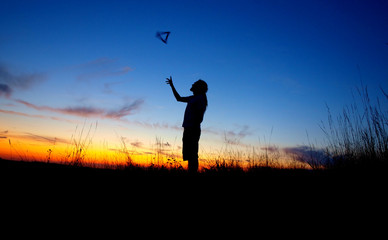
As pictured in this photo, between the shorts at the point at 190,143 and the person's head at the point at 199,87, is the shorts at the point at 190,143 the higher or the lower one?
the lower one

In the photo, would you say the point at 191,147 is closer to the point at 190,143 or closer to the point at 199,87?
the point at 190,143

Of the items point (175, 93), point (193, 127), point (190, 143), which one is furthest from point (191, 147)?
point (175, 93)

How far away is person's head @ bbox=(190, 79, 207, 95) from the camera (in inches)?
167

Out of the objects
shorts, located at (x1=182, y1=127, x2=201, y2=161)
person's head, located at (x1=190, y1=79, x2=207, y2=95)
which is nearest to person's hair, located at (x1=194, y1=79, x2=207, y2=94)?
person's head, located at (x1=190, y1=79, x2=207, y2=95)

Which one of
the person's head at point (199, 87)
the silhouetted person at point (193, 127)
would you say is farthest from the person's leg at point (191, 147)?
the person's head at point (199, 87)

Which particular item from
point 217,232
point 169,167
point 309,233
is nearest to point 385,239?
point 309,233

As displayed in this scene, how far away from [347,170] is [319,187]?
3.03 feet

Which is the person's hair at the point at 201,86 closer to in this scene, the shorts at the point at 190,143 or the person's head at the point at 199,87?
the person's head at the point at 199,87

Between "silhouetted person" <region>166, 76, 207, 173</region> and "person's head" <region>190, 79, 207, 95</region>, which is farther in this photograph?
"person's head" <region>190, 79, 207, 95</region>

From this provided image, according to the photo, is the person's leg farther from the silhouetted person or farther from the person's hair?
the person's hair

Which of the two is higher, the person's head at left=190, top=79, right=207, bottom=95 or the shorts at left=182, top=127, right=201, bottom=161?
the person's head at left=190, top=79, right=207, bottom=95

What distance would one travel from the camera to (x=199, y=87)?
425 centimetres

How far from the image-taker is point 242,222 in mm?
1543

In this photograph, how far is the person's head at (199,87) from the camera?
167 inches
